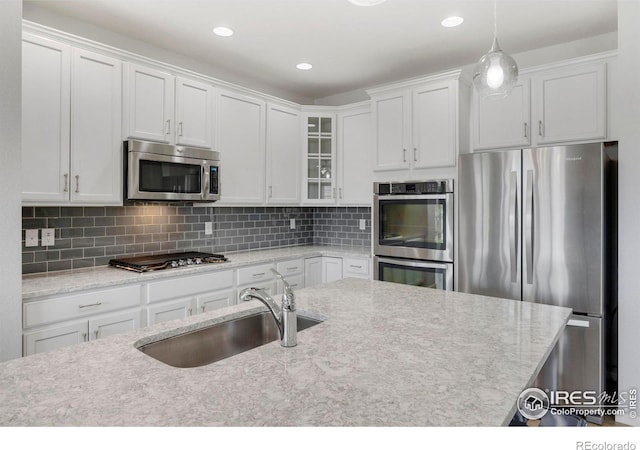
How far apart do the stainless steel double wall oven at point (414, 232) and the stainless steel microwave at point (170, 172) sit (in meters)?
1.47

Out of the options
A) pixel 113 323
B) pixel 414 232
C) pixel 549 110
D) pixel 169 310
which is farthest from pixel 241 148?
pixel 549 110

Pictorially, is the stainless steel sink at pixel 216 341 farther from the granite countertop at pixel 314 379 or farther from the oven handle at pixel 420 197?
the oven handle at pixel 420 197

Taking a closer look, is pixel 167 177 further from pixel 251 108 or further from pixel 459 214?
pixel 459 214

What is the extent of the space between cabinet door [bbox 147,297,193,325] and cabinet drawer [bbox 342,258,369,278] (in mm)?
1562

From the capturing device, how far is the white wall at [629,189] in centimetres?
231

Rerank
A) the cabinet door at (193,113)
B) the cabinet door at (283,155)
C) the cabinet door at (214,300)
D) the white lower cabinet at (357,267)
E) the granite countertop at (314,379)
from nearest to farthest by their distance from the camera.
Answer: the granite countertop at (314,379), the cabinet door at (214,300), the cabinet door at (193,113), the white lower cabinet at (357,267), the cabinet door at (283,155)

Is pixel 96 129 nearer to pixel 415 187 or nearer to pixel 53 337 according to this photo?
pixel 53 337

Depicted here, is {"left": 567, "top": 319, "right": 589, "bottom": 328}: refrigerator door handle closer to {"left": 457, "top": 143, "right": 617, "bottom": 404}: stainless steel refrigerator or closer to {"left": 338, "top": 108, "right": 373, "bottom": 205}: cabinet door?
{"left": 457, "top": 143, "right": 617, "bottom": 404}: stainless steel refrigerator

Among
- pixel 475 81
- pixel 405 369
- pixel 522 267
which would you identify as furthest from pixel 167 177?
pixel 522 267

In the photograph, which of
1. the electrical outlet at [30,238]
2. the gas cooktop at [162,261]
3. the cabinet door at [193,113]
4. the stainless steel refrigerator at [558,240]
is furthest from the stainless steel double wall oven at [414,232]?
the electrical outlet at [30,238]

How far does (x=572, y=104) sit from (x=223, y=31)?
2636 millimetres

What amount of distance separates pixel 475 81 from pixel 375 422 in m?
1.48

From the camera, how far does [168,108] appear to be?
2.98m

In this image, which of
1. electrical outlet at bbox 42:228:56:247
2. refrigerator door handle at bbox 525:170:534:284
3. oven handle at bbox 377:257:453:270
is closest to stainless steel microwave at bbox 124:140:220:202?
electrical outlet at bbox 42:228:56:247
